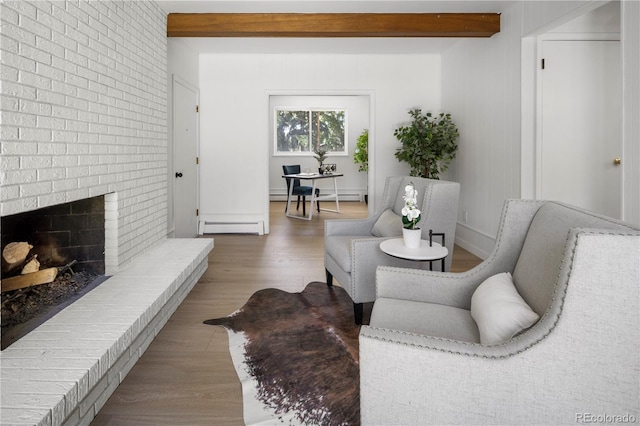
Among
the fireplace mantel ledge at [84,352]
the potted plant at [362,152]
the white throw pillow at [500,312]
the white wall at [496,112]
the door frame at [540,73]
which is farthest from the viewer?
the potted plant at [362,152]

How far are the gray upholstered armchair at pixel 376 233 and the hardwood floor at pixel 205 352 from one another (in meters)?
0.56

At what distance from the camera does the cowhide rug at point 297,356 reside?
1712mm

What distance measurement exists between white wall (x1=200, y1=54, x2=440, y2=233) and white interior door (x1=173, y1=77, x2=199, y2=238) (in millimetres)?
273

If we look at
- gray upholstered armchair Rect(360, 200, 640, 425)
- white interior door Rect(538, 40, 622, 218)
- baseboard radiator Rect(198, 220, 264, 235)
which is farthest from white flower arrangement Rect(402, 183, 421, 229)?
baseboard radiator Rect(198, 220, 264, 235)

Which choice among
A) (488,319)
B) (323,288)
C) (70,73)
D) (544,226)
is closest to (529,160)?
(323,288)

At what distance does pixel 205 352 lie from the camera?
7.39 ft

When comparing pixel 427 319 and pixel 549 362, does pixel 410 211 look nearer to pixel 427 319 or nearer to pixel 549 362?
pixel 427 319

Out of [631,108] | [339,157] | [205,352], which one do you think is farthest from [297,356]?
[339,157]

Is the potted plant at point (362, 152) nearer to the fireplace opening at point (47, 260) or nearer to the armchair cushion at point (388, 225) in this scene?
the armchair cushion at point (388, 225)

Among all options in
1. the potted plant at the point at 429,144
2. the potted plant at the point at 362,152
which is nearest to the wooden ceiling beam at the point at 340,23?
the potted plant at the point at 429,144

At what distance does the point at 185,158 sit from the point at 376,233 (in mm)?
2973

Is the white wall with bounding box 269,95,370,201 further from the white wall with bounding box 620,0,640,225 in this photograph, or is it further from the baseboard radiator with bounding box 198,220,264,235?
the white wall with bounding box 620,0,640,225

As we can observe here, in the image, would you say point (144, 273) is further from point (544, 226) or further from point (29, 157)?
point (544, 226)

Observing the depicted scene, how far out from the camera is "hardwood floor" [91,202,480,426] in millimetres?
1705
